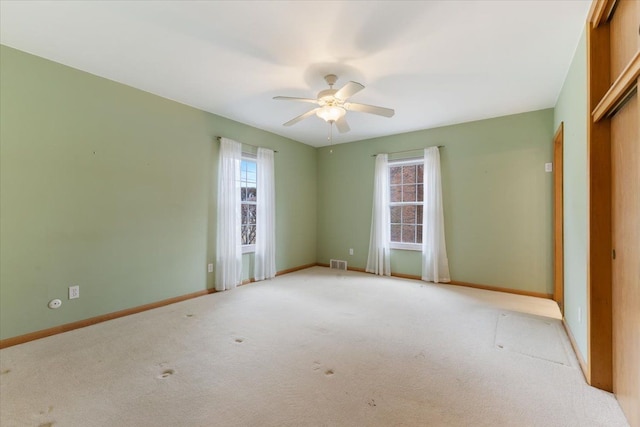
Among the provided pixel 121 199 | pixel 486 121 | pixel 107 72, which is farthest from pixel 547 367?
pixel 107 72

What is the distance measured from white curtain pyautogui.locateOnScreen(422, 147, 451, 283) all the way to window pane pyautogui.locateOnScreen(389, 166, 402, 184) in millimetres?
556

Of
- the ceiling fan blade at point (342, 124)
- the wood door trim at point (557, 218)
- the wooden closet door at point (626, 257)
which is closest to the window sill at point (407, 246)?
the wood door trim at point (557, 218)

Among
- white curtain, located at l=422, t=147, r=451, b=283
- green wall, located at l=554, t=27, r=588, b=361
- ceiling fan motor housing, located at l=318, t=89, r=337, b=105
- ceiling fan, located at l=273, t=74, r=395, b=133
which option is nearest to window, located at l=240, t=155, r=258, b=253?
ceiling fan, located at l=273, t=74, r=395, b=133

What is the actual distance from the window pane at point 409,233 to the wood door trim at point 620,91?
3.17 metres

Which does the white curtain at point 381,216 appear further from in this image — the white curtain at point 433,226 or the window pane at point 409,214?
the white curtain at point 433,226

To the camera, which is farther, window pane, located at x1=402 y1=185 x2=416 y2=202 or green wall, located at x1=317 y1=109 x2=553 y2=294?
window pane, located at x1=402 y1=185 x2=416 y2=202

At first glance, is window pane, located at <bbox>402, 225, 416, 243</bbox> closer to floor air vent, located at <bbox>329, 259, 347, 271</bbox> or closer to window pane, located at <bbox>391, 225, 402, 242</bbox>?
window pane, located at <bbox>391, 225, 402, 242</bbox>

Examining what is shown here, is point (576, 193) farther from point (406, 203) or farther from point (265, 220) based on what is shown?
point (265, 220)

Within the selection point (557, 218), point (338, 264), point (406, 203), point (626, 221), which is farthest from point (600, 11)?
point (338, 264)

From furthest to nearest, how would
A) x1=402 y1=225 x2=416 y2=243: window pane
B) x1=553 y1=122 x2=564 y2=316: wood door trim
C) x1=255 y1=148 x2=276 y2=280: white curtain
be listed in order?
x1=402 y1=225 x2=416 y2=243: window pane → x1=255 y1=148 x2=276 y2=280: white curtain → x1=553 y1=122 x2=564 y2=316: wood door trim

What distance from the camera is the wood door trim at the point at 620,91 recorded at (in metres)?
1.31

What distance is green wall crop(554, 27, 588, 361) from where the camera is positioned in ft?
6.69

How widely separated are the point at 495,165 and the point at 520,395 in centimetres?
329

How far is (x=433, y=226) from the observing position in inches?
174
